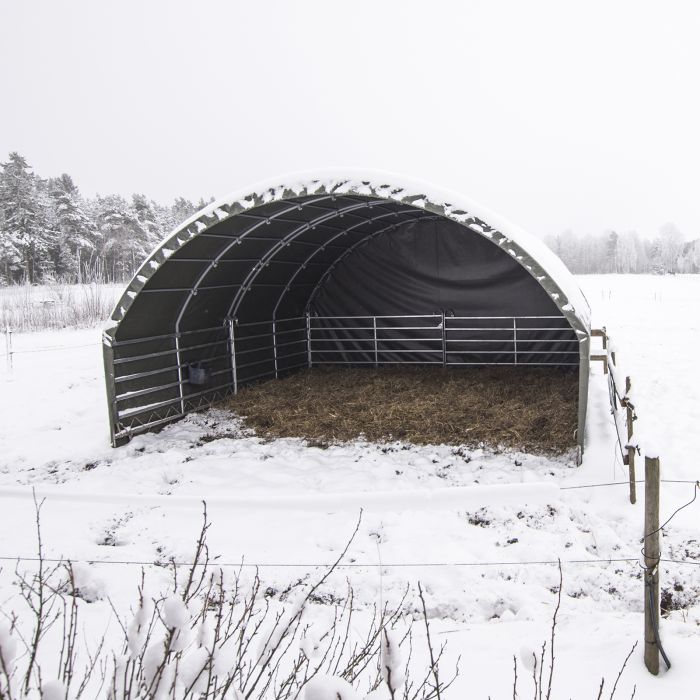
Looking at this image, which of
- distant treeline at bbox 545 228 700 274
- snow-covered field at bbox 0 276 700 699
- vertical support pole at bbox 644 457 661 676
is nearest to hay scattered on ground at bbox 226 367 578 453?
snow-covered field at bbox 0 276 700 699

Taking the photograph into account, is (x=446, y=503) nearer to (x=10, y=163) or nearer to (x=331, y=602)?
(x=331, y=602)

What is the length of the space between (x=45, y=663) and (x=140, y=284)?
15.2 ft

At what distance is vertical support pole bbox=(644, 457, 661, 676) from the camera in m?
2.76

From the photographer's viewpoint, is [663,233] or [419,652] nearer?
[419,652]

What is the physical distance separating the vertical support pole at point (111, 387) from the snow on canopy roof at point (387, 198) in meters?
0.87

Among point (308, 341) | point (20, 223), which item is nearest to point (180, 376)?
point (308, 341)

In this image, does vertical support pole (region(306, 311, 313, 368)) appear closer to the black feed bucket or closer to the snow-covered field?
the black feed bucket

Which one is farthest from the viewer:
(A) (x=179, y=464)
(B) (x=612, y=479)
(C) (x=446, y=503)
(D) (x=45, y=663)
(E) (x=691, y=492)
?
(A) (x=179, y=464)

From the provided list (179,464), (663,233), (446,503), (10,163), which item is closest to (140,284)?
(179,464)

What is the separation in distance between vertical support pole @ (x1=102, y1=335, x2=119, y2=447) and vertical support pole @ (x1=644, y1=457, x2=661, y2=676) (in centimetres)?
603

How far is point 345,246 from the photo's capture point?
11234 mm

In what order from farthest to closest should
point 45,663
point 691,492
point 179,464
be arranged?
point 179,464 → point 691,492 → point 45,663

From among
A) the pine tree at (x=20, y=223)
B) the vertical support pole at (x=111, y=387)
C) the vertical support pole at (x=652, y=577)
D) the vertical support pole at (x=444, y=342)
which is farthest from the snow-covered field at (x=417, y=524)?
the pine tree at (x=20, y=223)

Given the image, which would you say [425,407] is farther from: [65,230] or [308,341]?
[65,230]
